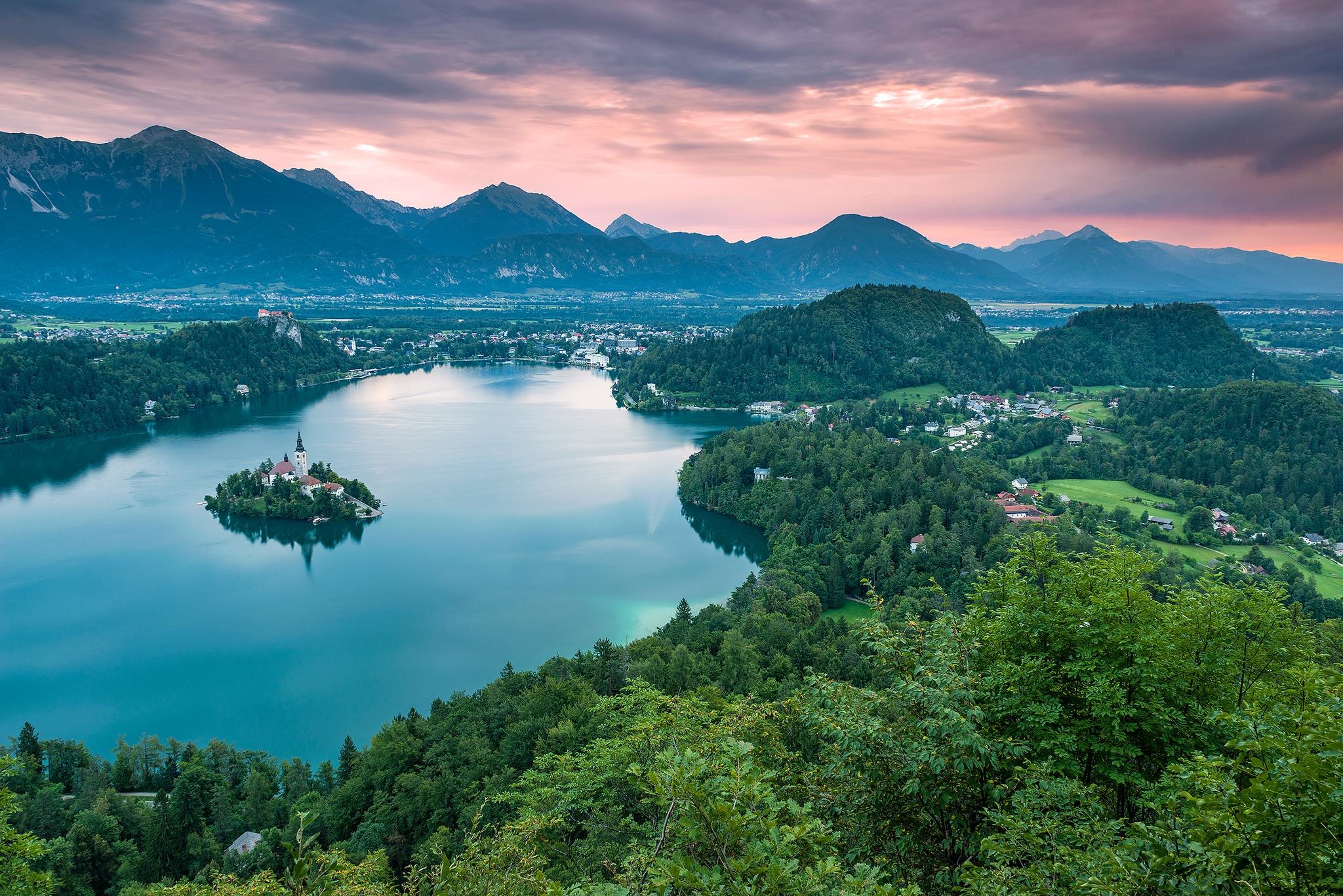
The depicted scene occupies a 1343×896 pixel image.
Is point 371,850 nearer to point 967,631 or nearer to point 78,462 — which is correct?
point 967,631

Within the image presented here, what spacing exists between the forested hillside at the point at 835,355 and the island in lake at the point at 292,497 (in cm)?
4002

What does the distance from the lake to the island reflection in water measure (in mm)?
169

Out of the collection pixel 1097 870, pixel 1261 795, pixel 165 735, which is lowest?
pixel 165 735

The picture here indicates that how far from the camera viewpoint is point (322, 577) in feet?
105

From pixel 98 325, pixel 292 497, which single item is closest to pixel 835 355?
pixel 292 497

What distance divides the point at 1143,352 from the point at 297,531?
3558 inches

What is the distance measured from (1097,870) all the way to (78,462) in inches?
2512

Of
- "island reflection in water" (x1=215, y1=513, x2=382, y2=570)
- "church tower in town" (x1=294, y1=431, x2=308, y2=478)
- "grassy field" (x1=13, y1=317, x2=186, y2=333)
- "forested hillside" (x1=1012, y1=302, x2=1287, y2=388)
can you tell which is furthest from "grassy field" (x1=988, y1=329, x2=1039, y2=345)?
"grassy field" (x1=13, y1=317, x2=186, y2=333)

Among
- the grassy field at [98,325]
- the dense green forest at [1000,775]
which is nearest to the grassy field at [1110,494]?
the dense green forest at [1000,775]

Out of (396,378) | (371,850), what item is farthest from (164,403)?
(371,850)

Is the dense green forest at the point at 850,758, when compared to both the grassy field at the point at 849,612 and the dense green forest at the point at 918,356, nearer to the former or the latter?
the grassy field at the point at 849,612

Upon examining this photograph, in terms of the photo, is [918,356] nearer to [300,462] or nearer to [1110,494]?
[1110,494]

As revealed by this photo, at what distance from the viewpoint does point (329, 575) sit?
32.0 meters

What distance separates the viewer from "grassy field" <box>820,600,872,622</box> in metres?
26.8
